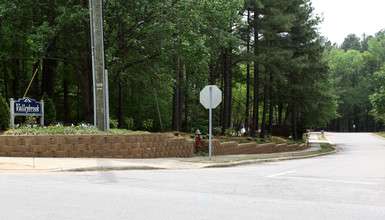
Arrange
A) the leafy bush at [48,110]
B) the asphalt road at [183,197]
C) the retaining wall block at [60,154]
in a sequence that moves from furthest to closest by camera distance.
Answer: the leafy bush at [48,110] → the retaining wall block at [60,154] → the asphalt road at [183,197]

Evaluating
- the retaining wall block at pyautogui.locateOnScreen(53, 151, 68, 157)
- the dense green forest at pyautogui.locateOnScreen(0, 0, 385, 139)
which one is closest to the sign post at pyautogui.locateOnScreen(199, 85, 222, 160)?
the dense green forest at pyautogui.locateOnScreen(0, 0, 385, 139)

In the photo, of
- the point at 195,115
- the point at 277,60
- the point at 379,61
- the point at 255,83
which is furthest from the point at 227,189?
the point at 379,61

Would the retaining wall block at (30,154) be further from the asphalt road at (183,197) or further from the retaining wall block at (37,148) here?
the asphalt road at (183,197)

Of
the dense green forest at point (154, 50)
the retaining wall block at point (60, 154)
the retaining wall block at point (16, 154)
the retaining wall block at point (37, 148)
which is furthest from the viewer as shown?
the dense green forest at point (154, 50)

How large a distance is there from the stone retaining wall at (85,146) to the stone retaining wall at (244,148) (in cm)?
478

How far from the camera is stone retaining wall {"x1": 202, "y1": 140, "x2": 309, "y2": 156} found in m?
19.6

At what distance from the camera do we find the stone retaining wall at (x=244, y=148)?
19.6m

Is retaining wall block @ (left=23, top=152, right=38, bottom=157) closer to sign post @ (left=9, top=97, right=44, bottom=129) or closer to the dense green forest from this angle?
sign post @ (left=9, top=97, right=44, bottom=129)

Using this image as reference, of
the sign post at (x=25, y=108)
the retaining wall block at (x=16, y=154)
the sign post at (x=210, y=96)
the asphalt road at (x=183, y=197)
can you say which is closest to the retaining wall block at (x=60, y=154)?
the retaining wall block at (x=16, y=154)

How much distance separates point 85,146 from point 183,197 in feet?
22.7

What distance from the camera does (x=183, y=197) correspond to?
6844 mm

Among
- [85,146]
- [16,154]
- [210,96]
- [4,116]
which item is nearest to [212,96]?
[210,96]

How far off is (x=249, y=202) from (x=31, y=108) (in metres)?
12.4

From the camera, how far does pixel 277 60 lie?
31.5m
